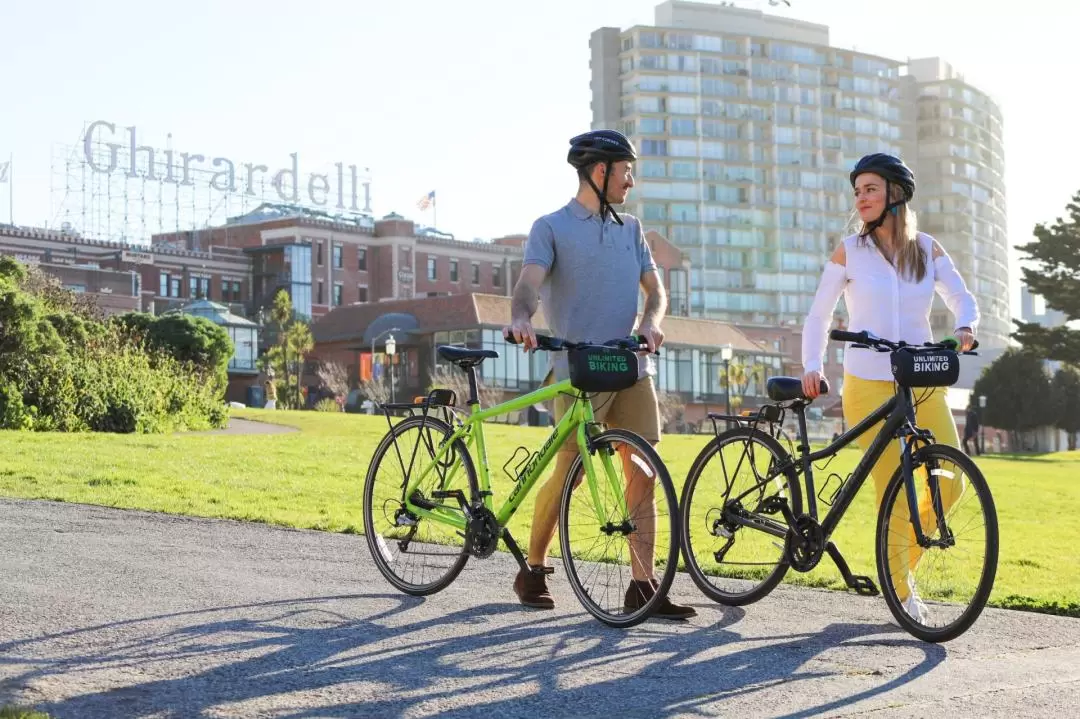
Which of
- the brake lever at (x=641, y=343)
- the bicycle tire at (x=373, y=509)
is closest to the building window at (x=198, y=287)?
the bicycle tire at (x=373, y=509)

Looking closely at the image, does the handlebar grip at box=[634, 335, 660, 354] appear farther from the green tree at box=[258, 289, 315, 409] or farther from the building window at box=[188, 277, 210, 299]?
the building window at box=[188, 277, 210, 299]

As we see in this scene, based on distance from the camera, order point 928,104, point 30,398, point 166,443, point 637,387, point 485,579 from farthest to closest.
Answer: point 928,104
point 30,398
point 166,443
point 485,579
point 637,387

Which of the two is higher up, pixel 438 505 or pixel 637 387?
pixel 637 387

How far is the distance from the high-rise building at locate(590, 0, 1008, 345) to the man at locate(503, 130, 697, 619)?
127 m

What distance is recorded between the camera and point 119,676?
432 centimetres

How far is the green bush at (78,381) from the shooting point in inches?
884

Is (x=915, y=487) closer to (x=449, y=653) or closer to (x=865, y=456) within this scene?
(x=865, y=456)

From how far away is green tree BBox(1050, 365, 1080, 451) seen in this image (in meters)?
79.1

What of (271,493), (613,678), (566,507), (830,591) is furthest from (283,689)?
(271,493)

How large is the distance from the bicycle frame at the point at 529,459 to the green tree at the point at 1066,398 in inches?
3030

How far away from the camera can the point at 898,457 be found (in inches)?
233

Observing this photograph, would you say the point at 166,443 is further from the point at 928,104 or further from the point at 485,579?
the point at 928,104

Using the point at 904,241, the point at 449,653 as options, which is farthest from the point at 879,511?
the point at 449,653

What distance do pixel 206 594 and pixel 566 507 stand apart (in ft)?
4.93
